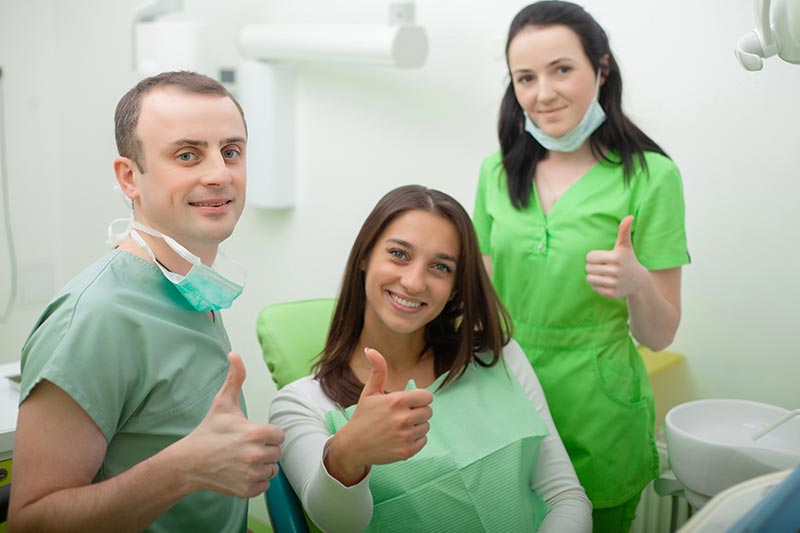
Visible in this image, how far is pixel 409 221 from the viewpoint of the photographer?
55.6 inches

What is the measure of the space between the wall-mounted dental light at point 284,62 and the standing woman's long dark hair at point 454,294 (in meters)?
0.92

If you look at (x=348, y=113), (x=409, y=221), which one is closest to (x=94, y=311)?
(x=409, y=221)

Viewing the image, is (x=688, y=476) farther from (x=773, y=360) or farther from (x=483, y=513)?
(x=773, y=360)

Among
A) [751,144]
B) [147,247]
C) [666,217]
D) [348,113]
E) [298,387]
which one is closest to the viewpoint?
[147,247]

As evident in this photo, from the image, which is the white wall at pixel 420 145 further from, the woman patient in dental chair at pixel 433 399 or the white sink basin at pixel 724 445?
the woman patient in dental chair at pixel 433 399

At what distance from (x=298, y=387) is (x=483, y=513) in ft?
1.22

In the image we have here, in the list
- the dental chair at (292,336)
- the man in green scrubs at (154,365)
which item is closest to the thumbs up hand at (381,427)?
the man in green scrubs at (154,365)

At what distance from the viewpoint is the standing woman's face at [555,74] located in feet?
4.98

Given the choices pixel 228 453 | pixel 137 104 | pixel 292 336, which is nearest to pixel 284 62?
pixel 292 336

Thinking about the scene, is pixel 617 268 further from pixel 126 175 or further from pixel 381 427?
pixel 126 175

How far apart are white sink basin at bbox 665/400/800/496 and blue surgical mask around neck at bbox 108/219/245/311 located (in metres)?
0.79

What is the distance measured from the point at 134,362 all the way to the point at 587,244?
89cm

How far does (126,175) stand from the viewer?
1.09 m

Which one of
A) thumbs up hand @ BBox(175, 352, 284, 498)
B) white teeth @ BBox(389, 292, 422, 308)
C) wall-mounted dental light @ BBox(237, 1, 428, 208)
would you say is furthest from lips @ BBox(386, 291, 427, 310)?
wall-mounted dental light @ BBox(237, 1, 428, 208)
